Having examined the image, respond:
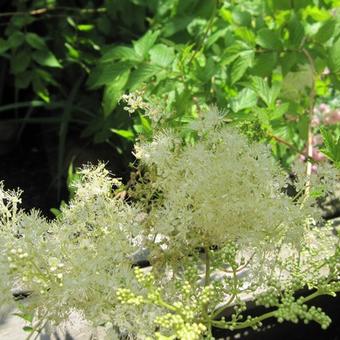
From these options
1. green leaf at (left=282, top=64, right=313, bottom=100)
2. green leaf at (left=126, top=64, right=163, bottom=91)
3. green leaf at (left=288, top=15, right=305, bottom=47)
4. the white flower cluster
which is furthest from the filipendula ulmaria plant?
green leaf at (left=282, top=64, right=313, bottom=100)

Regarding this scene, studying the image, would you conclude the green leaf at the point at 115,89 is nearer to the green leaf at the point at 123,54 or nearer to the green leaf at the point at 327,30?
the green leaf at the point at 123,54

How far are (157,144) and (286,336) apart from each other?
56cm

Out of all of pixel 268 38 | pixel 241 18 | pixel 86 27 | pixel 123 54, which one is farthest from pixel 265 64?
pixel 86 27

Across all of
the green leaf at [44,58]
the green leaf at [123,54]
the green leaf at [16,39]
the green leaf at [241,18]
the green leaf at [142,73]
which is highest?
the green leaf at [241,18]

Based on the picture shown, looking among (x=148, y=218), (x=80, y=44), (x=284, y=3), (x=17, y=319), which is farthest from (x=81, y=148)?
(x=148, y=218)

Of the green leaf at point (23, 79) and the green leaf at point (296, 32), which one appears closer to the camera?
the green leaf at point (296, 32)

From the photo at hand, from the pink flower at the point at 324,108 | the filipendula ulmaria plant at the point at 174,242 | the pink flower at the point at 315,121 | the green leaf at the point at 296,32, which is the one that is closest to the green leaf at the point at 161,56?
the green leaf at the point at 296,32

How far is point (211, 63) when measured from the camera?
116 cm

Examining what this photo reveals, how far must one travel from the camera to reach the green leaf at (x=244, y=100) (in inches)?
45.3

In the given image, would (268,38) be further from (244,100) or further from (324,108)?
(324,108)

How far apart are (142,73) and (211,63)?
14cm

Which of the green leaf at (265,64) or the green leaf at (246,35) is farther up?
the green leaf at (246,35)

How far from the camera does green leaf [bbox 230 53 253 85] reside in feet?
3.66

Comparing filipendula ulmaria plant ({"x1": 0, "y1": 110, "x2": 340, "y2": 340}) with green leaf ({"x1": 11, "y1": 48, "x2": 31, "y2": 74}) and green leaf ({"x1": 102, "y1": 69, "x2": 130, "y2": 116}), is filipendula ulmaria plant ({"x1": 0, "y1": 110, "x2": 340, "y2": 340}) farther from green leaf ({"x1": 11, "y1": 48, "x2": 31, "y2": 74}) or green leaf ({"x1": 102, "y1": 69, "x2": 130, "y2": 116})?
green leaf ({"x1": 11, "y1": 48, "x2": 31, "y2": 74})
